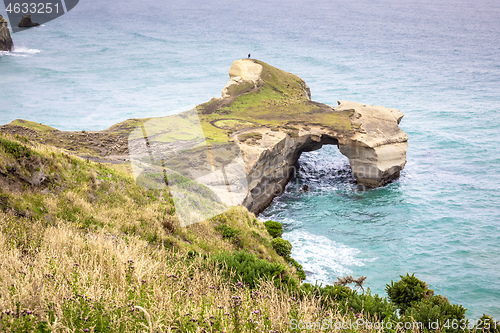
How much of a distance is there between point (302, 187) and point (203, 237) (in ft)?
64.4

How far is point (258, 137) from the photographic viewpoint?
3272 centimetres

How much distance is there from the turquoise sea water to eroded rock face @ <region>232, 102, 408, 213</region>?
1.36 m

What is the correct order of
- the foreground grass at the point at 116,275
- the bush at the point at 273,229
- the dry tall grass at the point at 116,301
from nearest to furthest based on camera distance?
the dry tall grass at the point at 116,301, the foreground grass at the point at 116,275, the bush at the point at 273,229

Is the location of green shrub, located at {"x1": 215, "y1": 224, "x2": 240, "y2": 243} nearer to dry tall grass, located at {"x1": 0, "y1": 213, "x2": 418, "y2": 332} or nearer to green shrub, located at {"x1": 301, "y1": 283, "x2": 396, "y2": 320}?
green shrub, located at {"x1": 301, "y1": 283, "x2": 396, "y2": 320}

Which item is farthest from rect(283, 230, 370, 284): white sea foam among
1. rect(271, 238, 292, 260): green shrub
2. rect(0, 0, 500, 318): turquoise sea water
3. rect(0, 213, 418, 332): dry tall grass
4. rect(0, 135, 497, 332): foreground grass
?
rect(0, 213, 418, 332): dry tall grass

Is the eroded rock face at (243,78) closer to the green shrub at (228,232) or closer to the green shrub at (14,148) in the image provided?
the green shrub at (228,232)

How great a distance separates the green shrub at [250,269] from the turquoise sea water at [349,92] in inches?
481

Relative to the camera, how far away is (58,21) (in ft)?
489

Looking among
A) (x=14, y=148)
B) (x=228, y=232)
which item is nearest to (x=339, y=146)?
(x=228, y=232)

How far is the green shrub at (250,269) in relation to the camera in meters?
10.7

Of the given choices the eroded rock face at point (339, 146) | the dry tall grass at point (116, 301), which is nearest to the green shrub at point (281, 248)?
the eroded rock face at point (339, 146)

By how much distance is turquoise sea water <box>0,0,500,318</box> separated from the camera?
2666cm

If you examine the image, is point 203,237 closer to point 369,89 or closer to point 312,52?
point 369,89

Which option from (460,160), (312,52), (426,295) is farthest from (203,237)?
(312,52)
